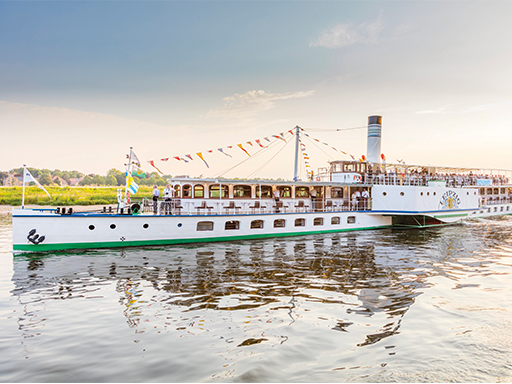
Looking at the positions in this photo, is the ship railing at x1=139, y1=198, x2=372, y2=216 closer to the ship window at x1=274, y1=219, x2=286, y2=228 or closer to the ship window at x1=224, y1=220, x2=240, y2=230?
the ship window at x1=224, y1=220, x2=240, y2=230

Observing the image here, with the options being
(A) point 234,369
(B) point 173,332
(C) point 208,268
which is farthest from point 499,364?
(C) point 208,268

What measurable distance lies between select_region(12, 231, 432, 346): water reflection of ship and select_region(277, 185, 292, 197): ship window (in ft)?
26.5

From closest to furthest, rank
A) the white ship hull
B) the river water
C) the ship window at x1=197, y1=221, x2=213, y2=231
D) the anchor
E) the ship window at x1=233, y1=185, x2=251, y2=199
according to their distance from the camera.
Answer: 1. the river water
2. the anchor
3. the white ship hull
4. the ship window at x1=197, y1=221, x2=213, y2=231
5. the ship window at x1=233, y1=185, x2=251, y2=199

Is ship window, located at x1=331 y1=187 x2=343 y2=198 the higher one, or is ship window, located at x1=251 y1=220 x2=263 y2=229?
ship window, located at x1=331 y1=187 x2=343 y2=198

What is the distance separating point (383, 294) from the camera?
429 inches

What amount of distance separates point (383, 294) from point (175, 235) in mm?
13632

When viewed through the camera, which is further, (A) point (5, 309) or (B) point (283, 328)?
(A) point (5, 309)

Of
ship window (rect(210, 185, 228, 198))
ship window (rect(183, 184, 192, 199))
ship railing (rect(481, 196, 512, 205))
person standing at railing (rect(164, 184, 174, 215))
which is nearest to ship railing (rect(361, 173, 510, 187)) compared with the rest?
ship railing (rect(481, 196, 512, 205))

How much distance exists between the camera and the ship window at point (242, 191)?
24.7 m

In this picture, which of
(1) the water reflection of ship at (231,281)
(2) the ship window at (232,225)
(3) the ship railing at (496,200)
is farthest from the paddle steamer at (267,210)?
(3) the ship railing at (496,200)

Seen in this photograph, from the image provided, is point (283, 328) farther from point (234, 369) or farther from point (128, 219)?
point (128, 219)

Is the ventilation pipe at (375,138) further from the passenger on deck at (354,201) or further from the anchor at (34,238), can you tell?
the anchor at (34,238)

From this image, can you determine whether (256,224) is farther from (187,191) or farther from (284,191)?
(187,191)

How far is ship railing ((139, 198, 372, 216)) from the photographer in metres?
21.7
